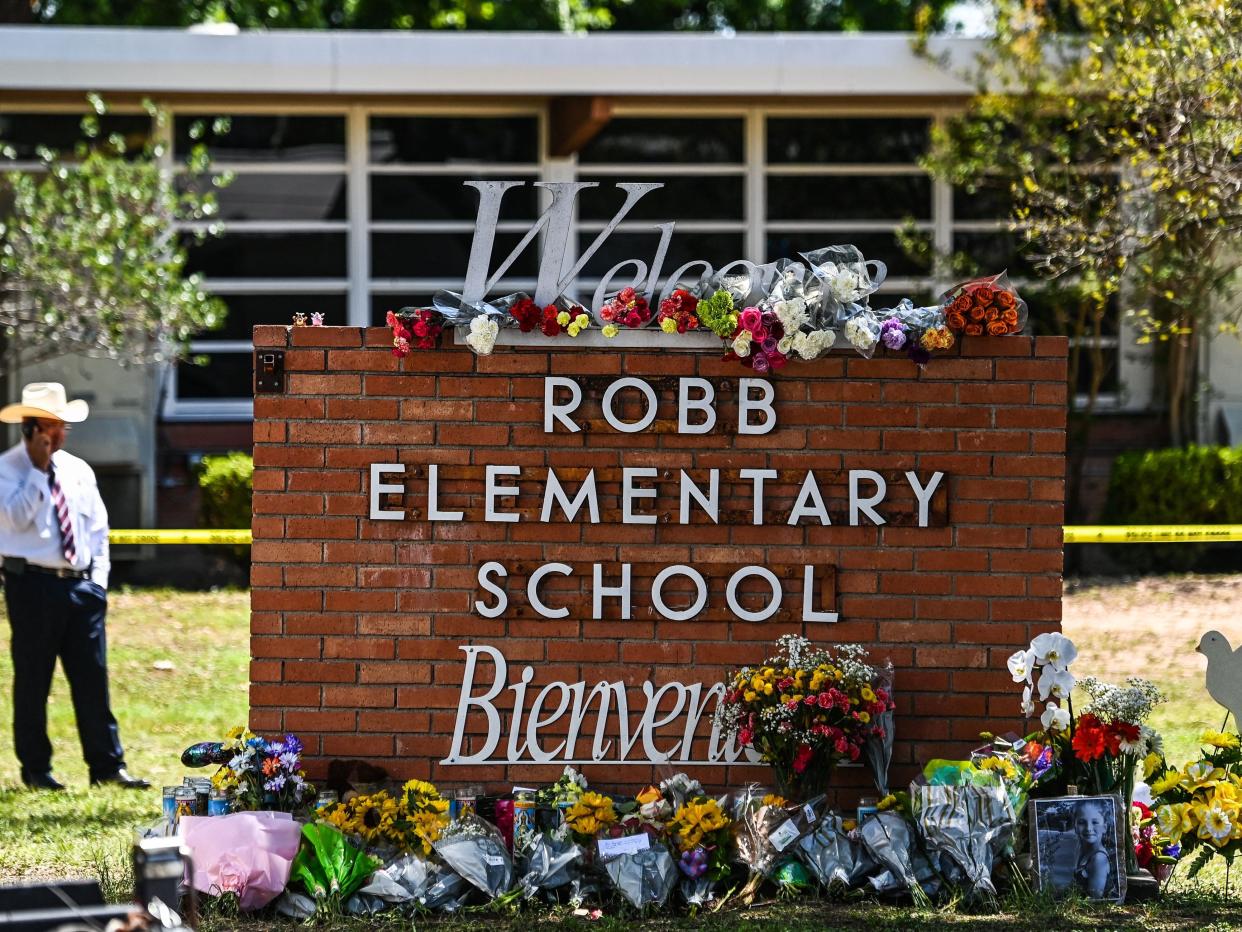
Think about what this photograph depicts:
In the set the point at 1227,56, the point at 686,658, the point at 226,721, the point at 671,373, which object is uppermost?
the point at 1227,56

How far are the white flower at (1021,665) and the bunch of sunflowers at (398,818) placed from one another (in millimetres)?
2084

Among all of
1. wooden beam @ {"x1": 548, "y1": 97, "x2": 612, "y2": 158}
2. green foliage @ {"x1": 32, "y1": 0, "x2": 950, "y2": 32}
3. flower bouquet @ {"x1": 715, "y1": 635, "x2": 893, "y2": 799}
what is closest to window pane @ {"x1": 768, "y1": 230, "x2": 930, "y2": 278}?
wooden beam @ {"x1": 548, "y1": 97, "x2": 612, "y2": 158}

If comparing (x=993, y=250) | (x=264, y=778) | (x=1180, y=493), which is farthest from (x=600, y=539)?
(x=993, y=250)

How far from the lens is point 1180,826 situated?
18.0 ft

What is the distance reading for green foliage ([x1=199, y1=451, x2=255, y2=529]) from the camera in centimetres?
1252

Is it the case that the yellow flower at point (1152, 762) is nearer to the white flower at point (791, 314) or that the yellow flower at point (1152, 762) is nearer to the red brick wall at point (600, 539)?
the red brick wall at point (600, 539)

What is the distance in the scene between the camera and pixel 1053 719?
5574 millimetres

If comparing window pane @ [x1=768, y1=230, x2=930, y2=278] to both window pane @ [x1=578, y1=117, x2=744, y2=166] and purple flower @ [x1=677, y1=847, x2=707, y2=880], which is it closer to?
window pane @ [x1=578, y1=117, x2=744, y2=166]

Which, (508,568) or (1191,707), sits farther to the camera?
(1191,707)

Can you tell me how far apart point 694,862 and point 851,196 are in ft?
33.2

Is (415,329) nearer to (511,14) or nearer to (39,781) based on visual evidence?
(39,781)

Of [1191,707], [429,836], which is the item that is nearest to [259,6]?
[1191,707]

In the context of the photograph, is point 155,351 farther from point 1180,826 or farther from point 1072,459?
point 1180,826

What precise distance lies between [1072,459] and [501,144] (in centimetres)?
585
